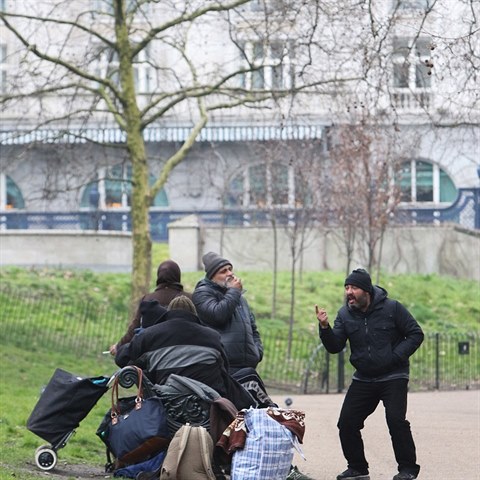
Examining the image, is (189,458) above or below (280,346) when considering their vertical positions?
above

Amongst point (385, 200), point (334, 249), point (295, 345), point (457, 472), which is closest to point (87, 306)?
point (295, 345)

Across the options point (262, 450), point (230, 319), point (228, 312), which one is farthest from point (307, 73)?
point (262, 450)

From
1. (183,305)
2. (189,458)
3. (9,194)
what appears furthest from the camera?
(9,194)

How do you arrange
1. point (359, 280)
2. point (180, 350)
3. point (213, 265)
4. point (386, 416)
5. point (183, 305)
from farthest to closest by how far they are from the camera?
point (213, 265)
point (386, 416)
point (359, 280)
point (183, 305)
point (180, 350)

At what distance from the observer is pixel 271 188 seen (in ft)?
109

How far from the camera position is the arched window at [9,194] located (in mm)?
44125

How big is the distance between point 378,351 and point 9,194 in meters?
33.8

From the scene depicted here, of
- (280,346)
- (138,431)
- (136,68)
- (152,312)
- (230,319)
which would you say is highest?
(136,68)

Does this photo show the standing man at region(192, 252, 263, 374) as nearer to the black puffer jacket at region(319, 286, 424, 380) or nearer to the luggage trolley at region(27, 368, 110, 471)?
the black puffer jacket at region(319, 286, 424, 380)

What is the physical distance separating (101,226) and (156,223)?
1.64 metres

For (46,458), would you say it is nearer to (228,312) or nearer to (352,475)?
(228,312)

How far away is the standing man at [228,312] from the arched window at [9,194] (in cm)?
3208

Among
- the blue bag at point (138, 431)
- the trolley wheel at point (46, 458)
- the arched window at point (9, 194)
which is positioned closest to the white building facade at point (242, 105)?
the arched window at point (9, 194)

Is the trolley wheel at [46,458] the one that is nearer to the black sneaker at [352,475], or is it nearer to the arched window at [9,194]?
the black sneaker at [352,475]
